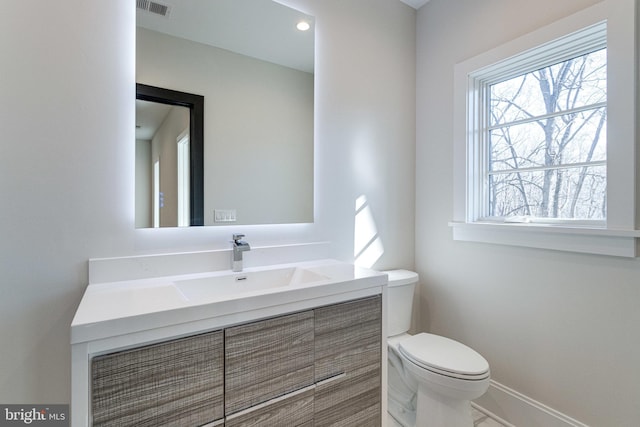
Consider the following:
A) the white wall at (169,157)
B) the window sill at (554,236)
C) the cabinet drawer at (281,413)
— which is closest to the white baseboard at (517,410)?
the window sill at (554,236)

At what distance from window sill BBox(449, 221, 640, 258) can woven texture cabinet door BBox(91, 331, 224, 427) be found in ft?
5.15

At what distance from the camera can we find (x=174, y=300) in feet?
3.22

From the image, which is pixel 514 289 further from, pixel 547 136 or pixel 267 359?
pixel 267 359

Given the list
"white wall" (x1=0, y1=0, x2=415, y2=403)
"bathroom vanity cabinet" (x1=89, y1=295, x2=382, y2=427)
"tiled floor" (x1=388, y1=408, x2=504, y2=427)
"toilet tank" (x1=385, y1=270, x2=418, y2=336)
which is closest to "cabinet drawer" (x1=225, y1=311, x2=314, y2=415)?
"bathroom vanity cabinet" (x1=89, y1=295, x2=382, y2=427)

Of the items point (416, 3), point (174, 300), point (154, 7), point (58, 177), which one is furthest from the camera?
point (416, 3)

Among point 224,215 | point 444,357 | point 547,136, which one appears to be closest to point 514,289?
point 444,357

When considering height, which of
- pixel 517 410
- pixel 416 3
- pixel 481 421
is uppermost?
pixel 416 3

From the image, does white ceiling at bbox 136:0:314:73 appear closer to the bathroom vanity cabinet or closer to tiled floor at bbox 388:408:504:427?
the bathroom vanity cabinet

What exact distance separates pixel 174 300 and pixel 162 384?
236 millimetres

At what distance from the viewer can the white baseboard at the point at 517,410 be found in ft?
5.01

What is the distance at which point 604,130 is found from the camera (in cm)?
143

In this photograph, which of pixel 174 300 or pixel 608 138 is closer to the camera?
pixel 174 300

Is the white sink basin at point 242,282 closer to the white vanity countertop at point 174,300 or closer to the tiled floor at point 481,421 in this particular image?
the white vanity countertop at point 174,300

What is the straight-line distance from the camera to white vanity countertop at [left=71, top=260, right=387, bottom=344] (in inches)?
31.9
